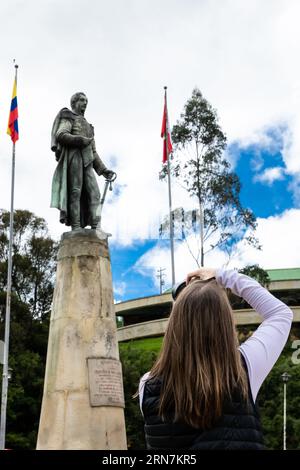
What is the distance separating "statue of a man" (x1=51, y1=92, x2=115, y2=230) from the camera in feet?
35.4

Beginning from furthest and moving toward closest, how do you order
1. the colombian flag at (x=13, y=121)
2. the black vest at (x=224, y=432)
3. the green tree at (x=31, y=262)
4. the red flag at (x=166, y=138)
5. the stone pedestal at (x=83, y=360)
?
the green tree at (x=31, y=262) → the red flag at (x=166, y=138) → the colombian flag at (x=13, y=121) → the stone pedestal at (x=83, y=360) → the black vest at (x=224, y=432)

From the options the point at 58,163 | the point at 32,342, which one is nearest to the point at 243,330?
the point at 32,342

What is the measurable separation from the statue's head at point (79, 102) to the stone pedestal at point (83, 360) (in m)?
2.30

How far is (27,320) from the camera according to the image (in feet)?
97.8

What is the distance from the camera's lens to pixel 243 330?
124 feet

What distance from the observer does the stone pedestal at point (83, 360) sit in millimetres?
8961

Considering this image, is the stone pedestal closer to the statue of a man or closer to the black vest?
the statue of a man

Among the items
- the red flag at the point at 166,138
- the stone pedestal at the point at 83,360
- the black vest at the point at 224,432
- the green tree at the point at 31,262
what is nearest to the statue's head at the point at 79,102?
the stone pedestal at the point at 83,360

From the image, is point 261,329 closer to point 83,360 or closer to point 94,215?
point 83,360

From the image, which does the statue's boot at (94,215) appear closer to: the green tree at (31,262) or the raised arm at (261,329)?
the raised arm at (261,329)

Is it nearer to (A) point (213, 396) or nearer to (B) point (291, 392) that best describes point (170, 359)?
(A) point (213, 396)

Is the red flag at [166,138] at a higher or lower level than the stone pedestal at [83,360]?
higher

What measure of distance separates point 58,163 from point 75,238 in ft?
5.29

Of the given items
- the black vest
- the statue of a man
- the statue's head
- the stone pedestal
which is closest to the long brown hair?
the black vest
